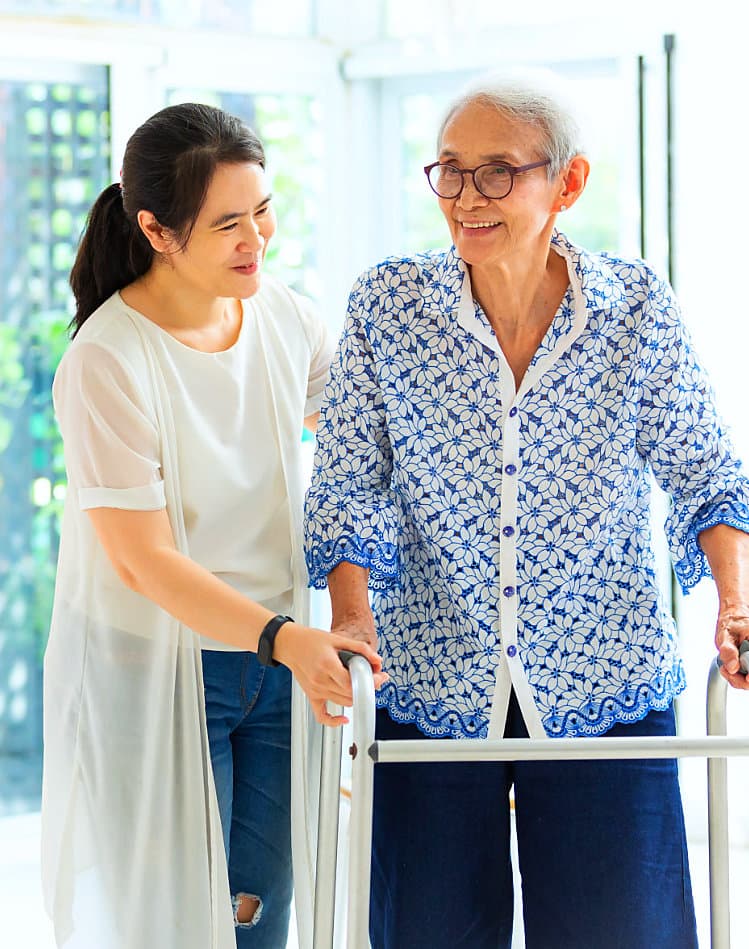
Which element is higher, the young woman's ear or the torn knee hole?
the young woman's ear

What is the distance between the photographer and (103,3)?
111 inches

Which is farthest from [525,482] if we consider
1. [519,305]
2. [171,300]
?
[171,300]

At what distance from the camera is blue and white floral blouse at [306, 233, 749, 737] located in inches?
61.8

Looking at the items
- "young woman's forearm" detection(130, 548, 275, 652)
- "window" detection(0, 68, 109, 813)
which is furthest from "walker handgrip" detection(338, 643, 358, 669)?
"window" detection(0, 68, 109, 813)

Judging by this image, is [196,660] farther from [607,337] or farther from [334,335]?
[334,335]

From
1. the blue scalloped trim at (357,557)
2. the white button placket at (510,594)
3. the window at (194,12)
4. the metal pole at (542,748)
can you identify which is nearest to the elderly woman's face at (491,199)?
the white button placket at (510,594)

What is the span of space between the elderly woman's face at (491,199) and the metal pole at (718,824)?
595mm

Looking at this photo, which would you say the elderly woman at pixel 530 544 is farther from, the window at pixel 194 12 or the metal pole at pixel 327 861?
the window at pixel 194 12

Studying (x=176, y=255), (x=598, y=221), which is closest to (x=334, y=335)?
(x=598, y=221)

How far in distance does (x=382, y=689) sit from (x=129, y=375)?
533mm

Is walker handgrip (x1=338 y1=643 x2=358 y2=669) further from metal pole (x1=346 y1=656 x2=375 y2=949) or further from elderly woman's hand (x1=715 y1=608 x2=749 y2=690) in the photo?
elderly woman's hand (x1=715 y1=608 x2=749 y2=690)

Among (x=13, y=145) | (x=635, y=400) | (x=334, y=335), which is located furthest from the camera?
(x=334, y=335)

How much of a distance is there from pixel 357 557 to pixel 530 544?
0.73 ft

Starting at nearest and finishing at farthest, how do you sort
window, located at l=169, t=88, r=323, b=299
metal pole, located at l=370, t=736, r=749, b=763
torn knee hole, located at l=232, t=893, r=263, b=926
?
metal pole, located at l=370, t=736, r=749, b=763, torn knee hole, located at l=232, t=893, r=263, b=926, window, located at l=169, t=88, r=323, b=299
